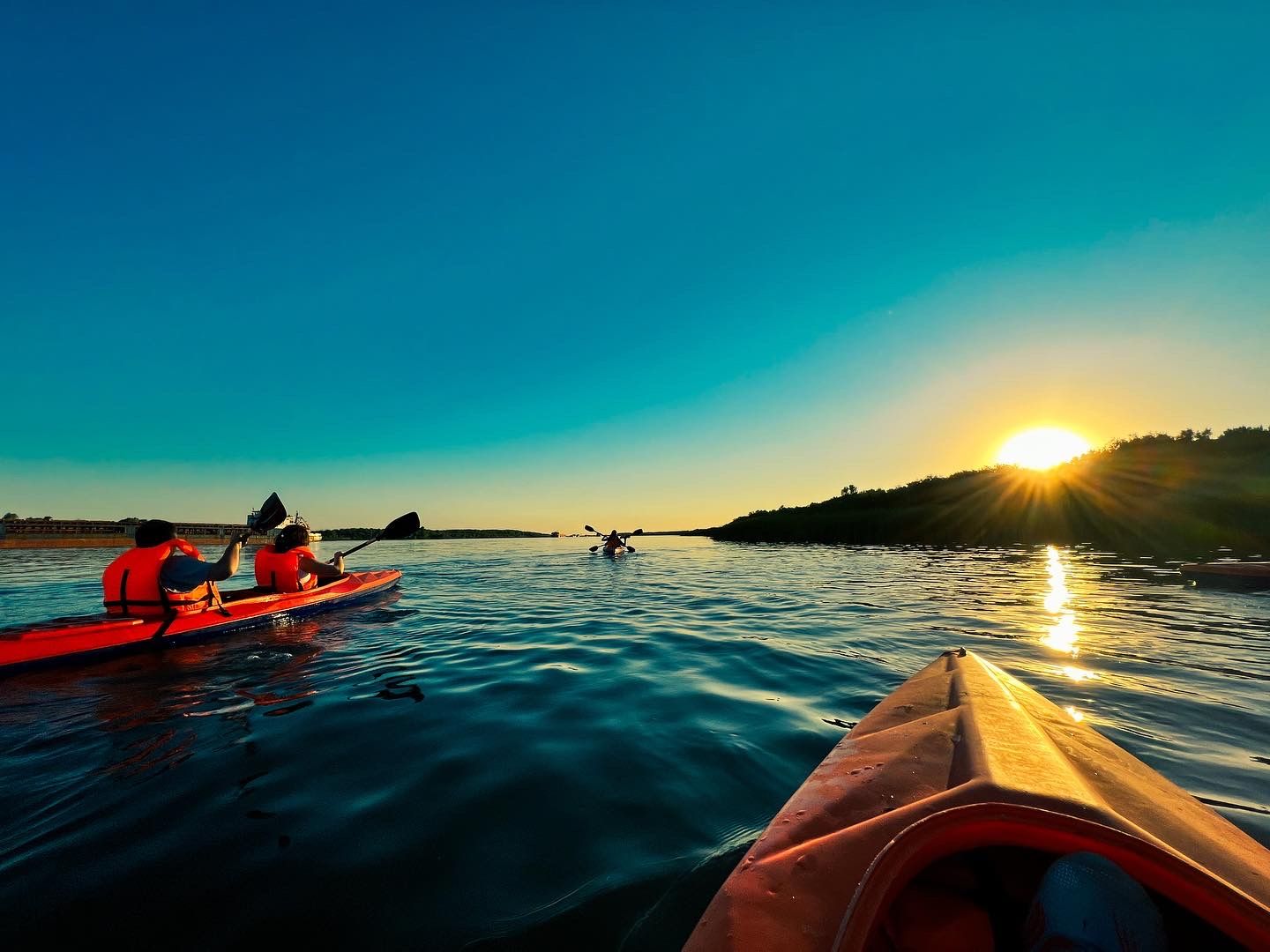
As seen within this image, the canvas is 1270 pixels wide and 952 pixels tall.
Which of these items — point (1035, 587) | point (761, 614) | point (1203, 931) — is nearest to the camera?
point (1203, 931)

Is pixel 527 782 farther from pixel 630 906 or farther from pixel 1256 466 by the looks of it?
pixel 1256 466

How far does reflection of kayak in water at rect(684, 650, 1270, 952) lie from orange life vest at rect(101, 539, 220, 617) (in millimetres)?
8897

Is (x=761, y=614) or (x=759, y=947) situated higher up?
(x=759, y=947)

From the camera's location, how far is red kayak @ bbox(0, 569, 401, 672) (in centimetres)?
634

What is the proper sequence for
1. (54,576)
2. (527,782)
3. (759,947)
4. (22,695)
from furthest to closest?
(54,576) < (22,695) < (527,782) < (759,947)

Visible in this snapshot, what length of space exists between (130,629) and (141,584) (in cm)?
64

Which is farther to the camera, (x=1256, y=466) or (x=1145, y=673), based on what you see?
(x=1256, y=466)

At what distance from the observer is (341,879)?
249cm

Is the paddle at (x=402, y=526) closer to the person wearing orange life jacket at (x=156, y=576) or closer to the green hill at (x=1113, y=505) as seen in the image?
the person wearing orange life jacket at (x=156, y=576)

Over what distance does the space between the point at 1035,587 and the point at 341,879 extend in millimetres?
15092

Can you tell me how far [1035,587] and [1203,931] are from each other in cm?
1348

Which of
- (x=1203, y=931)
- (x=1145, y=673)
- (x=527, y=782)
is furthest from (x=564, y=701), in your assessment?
(x=1145, y=673)

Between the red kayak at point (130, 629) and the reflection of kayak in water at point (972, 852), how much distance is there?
9093mm

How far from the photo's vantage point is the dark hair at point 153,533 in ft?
22.7
